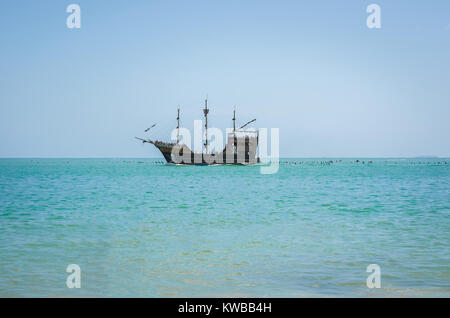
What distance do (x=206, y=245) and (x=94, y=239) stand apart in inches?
142

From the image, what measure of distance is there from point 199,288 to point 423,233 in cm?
894

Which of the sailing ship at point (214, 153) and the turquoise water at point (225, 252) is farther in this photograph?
the sailing ship at point (214, 153)

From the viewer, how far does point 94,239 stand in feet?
39.6

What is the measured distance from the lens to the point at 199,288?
721 cm

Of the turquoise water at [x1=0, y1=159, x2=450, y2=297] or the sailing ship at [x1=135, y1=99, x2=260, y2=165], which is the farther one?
the sailing ship at [x1=135, y1=99, x2=260, y2=165]

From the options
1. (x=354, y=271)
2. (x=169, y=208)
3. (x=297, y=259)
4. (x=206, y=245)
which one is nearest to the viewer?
(x=354, y=271)

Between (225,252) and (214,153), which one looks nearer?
(225,252)
